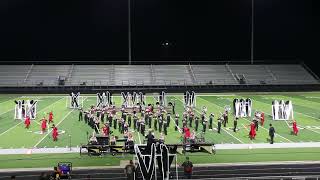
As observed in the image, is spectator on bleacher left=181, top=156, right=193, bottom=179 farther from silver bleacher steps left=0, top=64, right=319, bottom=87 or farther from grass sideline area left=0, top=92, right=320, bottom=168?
silver bleacher steps left=0, top=64, right=319, bottom=87

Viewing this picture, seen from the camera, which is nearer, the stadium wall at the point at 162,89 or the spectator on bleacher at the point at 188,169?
the spectator on bleacher at the point at 188,169

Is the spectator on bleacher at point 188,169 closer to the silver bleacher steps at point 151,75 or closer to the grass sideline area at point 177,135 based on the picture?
the grass sideline area at point 177,135

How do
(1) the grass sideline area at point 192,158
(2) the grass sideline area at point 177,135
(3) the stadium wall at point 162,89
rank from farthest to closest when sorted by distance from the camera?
(3) the stadium wall at point 162,89 < (2) the grass sideline area at point 177,135 < (1) the grass sideline area at point 192,158

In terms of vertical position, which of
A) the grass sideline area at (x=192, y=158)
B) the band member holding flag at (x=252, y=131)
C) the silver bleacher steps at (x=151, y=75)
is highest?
the silver bleacher steps at (x=151, y=75)

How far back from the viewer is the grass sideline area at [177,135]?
15.9m

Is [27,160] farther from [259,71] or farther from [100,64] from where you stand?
[259,71]

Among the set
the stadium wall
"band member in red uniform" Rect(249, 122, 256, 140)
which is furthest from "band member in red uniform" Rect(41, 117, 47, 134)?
the stadium wall

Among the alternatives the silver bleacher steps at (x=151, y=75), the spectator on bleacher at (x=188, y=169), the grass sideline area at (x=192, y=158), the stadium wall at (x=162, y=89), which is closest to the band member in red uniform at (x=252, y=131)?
the grass sideline area at (x=192, y=158)

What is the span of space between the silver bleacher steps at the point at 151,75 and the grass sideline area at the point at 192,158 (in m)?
24.6

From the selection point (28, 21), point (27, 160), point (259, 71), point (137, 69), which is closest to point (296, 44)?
point (259, 71)

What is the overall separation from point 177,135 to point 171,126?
→ 2.32m

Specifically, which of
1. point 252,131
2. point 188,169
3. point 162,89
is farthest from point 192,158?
point 162,89

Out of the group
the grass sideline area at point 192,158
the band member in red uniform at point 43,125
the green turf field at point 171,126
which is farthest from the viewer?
the band member in red uniform at point 43,125

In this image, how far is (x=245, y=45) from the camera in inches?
A: 1731
